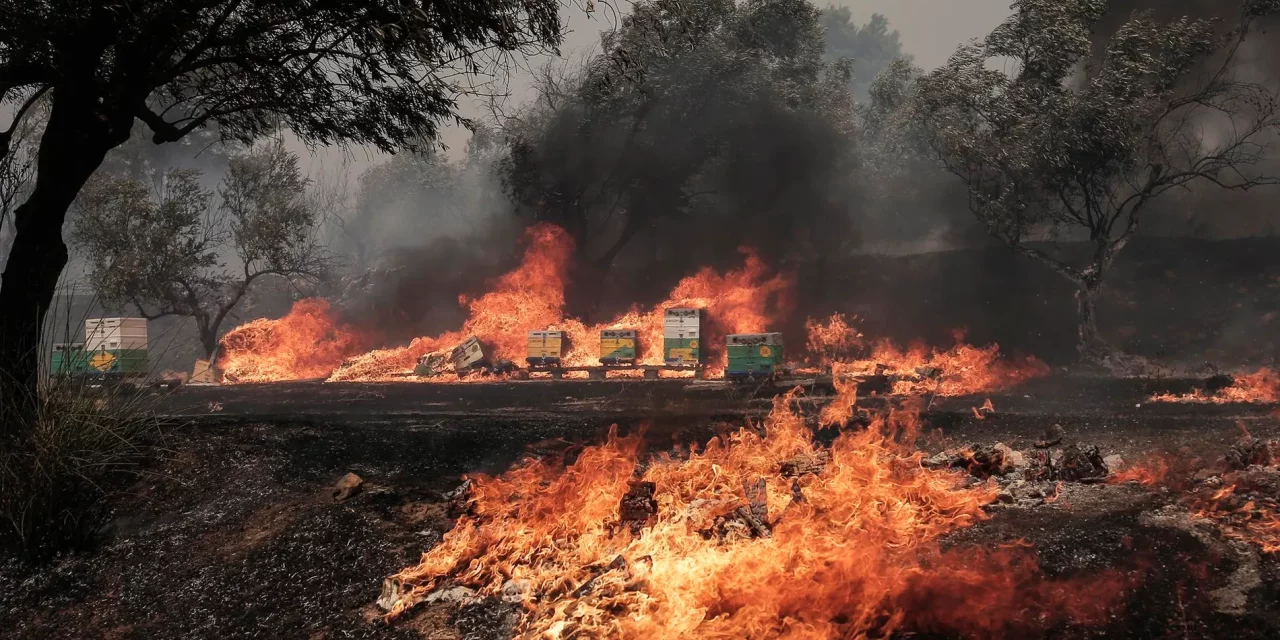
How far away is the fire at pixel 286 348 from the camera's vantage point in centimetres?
2862

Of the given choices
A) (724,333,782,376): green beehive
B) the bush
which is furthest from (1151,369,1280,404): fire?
the bush

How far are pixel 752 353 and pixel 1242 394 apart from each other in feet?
38.3

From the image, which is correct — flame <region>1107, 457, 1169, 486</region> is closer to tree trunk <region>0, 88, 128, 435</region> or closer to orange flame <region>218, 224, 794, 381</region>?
tree trunk <region>0, 88, 128, 435</region>

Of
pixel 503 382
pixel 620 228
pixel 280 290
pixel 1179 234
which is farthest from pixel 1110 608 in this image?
pixel 280 290

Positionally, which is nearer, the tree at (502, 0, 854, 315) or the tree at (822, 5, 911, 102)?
the tree at (502, 0, 854, 315)

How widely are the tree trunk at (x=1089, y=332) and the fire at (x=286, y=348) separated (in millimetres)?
28216

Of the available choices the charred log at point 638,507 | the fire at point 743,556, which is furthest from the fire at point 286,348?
the charred log at point 638,507

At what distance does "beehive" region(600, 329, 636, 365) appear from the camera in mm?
23766

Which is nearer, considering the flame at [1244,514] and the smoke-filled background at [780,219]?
the flame at [1244,514]

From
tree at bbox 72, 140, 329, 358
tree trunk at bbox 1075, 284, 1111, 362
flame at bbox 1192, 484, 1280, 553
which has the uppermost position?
tree at bbox 72, 140, 329, 358

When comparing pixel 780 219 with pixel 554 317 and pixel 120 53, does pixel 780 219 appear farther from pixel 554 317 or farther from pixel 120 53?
pixel 120 53

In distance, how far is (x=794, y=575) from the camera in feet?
18.4

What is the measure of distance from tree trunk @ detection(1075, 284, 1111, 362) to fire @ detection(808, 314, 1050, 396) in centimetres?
136

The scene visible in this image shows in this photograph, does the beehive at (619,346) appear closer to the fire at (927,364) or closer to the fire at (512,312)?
the fire at (512,312)
